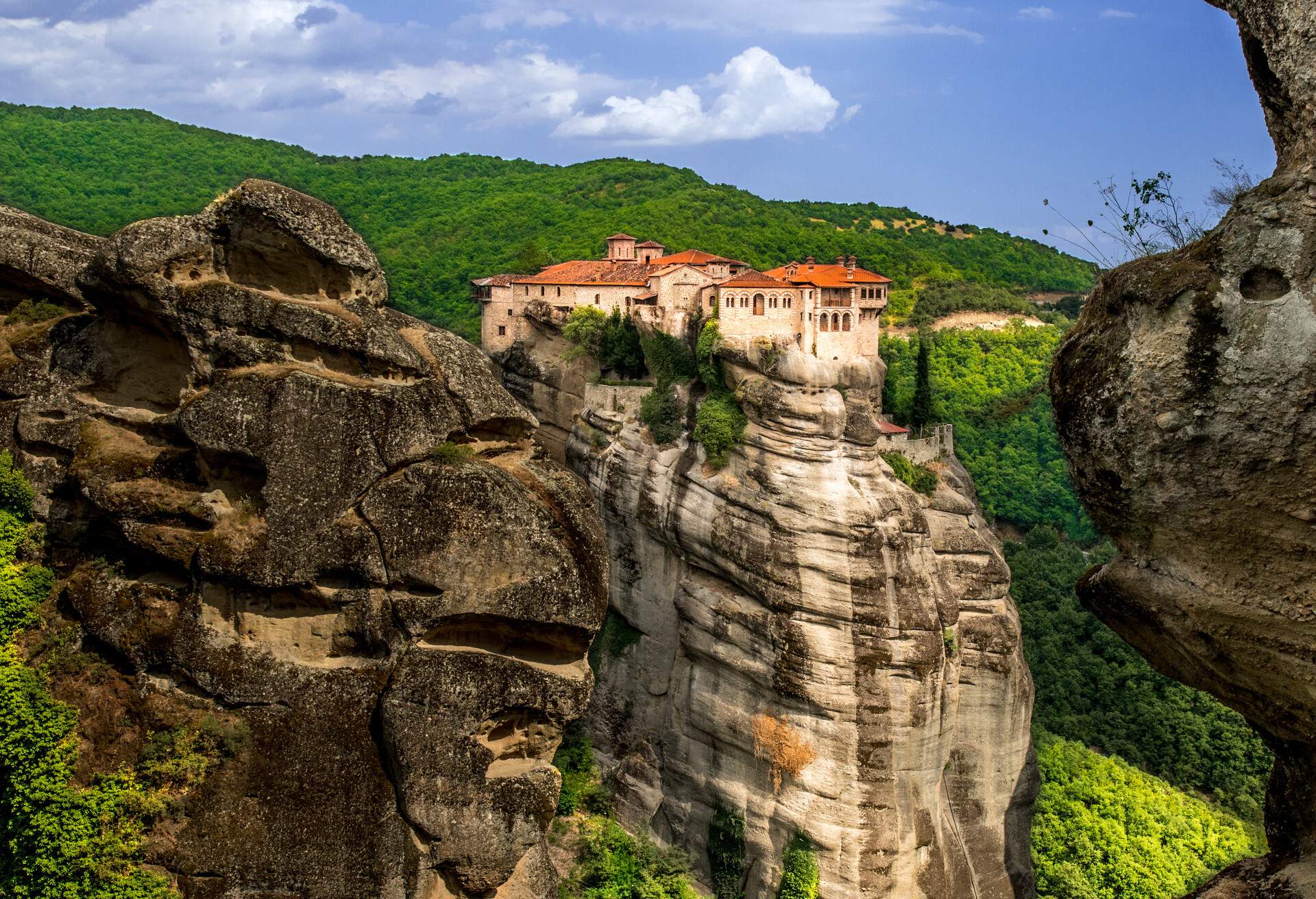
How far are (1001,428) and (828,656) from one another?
109ft

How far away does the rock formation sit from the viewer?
6.77 m

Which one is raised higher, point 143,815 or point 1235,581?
point 1235,581

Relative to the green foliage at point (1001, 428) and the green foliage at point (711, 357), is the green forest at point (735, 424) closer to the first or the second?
the green foliage at point (1001, 428)

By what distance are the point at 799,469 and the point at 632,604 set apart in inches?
336

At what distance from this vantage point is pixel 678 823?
34625 mm

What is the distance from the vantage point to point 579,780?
3662cm

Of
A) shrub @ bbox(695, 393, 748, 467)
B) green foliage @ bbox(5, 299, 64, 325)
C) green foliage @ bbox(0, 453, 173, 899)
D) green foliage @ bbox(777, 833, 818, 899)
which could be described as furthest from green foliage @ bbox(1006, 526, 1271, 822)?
green foliage @ bbox(5, 299, 64, 325)

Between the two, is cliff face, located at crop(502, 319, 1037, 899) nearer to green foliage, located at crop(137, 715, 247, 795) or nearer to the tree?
the tree

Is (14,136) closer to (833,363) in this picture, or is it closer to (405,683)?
(833,363)

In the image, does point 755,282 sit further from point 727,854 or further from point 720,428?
point 727,854

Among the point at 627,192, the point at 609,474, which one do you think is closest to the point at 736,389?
the point at 609,474

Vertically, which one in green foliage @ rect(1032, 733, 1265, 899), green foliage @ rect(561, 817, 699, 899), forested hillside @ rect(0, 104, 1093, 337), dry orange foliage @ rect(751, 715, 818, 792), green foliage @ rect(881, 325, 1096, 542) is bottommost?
green foliage @ rect(561, 817, 699, 899)

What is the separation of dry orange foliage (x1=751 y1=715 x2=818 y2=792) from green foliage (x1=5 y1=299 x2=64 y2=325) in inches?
881

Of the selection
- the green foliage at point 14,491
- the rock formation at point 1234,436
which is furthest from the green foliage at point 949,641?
the rock formation at point 1234,436
